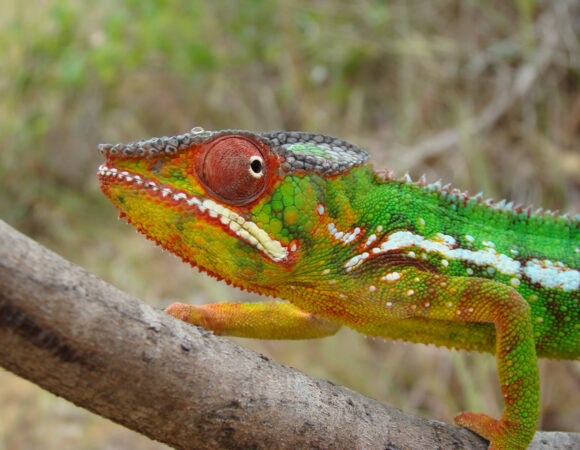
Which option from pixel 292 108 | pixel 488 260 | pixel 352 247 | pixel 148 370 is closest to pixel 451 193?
pixel 488 260

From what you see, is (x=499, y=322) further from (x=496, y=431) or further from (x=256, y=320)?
(x=256, y=320)

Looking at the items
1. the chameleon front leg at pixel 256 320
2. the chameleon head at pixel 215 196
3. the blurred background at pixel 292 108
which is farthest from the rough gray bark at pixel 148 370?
the blurred background at pixel 292 108

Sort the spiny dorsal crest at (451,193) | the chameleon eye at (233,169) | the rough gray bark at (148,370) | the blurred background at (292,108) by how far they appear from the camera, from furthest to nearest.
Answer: the blurred background at (292,108), the spiny dorsal crest at (451,193), the chameleon eye at (233,169), the rough gray bark at (148,370)

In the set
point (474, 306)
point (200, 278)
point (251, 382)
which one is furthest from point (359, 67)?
point (251, 382)

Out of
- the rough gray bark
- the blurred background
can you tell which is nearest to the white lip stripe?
the rough gray bark

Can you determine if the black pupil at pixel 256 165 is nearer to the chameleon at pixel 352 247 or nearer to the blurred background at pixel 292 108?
the chameleon at pixel 352 247

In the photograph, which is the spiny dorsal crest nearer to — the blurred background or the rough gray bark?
the rough gray bark
